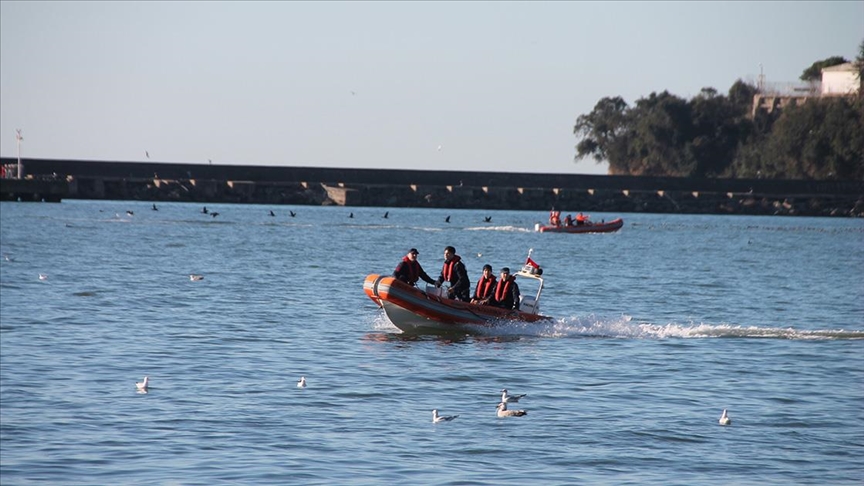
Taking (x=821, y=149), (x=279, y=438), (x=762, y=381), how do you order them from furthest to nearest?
(x=821, y=149) < (x=762, y=381) < (x=279, y=438)

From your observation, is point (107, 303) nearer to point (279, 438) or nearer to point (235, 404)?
point (235, 404)

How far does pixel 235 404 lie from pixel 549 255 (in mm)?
43756

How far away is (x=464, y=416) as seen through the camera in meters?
17.2

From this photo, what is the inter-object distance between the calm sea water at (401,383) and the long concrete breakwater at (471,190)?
78162 mm

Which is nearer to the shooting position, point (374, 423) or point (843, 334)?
point (374, 423)

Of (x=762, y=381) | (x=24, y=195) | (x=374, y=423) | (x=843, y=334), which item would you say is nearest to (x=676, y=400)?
(x=762, y=381)

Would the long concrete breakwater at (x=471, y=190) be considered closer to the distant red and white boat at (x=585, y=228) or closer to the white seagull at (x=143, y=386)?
the distant red and white boat at (x=585, y=228)

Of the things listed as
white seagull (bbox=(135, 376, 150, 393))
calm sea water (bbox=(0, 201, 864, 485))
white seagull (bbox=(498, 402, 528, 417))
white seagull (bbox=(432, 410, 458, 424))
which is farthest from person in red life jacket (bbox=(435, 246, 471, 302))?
white seagull (bbox=(432, 410, 458, 424))

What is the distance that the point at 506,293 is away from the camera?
26094 millimetres

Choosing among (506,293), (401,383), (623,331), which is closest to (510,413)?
(401,383)

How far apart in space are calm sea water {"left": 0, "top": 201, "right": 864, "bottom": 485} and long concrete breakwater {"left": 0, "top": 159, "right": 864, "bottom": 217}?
7816 centimetres

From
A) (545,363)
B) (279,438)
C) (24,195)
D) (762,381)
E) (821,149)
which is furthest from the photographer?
(821,149)

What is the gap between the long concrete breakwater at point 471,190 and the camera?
404 ft

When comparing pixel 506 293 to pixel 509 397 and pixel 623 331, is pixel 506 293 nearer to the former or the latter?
pixel 623 331
